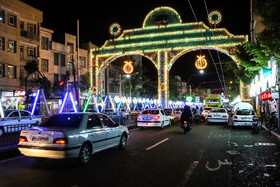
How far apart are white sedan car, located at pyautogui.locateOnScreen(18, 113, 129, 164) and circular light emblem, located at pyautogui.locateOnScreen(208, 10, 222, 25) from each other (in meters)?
28.7

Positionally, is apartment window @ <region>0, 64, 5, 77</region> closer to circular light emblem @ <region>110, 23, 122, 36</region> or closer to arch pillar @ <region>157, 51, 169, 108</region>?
circular light emblem @ <region>110, 23, 122, 36</region>

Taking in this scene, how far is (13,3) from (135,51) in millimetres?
16301

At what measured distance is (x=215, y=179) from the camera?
6094 millimetres

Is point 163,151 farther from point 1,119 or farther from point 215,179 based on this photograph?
point 1,119

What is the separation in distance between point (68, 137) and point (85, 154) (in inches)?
38.6

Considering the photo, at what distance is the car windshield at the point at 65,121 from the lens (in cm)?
785

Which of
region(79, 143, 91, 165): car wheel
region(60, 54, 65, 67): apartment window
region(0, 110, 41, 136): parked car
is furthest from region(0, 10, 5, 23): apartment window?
region(79, 143, 91, 165): car wheel

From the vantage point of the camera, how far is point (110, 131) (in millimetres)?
9125

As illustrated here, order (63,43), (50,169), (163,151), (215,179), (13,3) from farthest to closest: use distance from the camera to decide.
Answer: (63,43), (13,3), (163,151), (50,169), (215,179)

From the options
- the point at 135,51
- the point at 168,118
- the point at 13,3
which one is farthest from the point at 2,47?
the point at 168,118

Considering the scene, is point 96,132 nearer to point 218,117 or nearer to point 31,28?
point 218,117

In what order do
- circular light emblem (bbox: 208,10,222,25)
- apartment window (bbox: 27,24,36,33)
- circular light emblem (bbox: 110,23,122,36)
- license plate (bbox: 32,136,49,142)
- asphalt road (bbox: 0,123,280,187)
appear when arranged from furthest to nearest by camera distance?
1. circular light emblem (bbox: 110,23,122,36)
2. apartment window (bbox: 27,24,36,33)
3. circular light emblem (bbox: 208,10,222,25)
4. license plate (bbox: 32,136,49,142)
5. asphalt road (bbox: 0,123,280,187)

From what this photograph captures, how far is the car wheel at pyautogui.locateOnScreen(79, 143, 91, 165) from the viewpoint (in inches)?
292

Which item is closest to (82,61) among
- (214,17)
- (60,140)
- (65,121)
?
(214,17)
